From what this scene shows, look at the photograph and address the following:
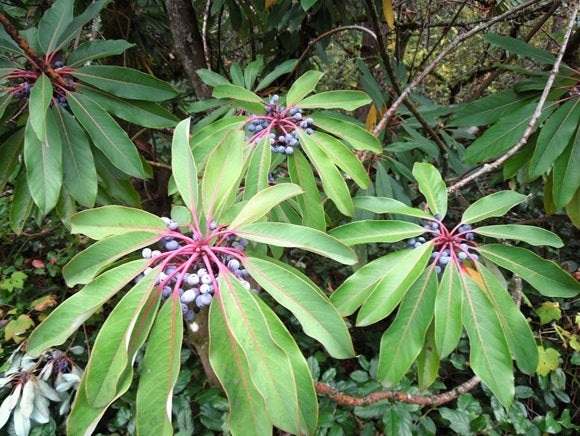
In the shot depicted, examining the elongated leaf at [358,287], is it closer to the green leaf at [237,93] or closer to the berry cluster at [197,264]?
the berry cluster at [197,264]

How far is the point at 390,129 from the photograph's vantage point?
1.60 metres

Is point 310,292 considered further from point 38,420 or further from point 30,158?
point 38,420

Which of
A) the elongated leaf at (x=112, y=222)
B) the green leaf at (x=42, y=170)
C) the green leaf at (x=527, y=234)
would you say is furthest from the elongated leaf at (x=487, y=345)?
the green leaf at (x=42, y=170)

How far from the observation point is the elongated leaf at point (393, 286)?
0.73 meters

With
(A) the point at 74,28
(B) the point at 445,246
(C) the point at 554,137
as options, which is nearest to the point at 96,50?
(A) the point at 74,28

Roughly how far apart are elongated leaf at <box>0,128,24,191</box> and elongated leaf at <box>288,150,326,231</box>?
0.80 meters

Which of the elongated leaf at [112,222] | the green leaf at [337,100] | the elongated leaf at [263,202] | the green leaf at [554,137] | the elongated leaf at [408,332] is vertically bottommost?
the elongated leaf at [408,332]

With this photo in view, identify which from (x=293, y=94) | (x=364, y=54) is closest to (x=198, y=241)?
(x=293, y=94)

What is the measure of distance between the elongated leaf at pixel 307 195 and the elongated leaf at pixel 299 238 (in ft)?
0.65

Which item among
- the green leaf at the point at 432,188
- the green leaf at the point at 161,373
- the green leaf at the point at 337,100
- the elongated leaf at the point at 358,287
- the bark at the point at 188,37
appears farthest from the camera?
the bark at the point at 188,37

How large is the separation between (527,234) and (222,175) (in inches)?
25.5

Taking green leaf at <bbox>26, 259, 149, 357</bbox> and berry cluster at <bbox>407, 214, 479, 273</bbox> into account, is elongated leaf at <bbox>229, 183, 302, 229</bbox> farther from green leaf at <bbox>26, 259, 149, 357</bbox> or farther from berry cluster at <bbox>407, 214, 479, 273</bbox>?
berry cluster at <bbox>407, 214, 479, 273</bbox>

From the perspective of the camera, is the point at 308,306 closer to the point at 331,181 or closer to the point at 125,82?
the point at 331,181

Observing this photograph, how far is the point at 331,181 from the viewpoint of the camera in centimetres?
85
